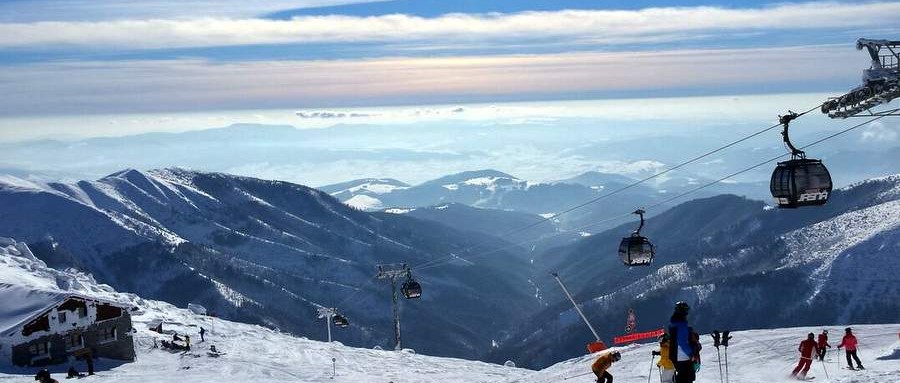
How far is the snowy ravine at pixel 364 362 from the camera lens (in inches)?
1567

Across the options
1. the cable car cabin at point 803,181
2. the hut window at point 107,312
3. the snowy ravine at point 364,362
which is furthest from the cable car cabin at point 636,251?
the hut window at point 107,312

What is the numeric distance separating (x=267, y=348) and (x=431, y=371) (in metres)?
16.7

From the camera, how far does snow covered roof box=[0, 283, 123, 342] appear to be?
63331 mm

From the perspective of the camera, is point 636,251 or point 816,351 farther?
point 636,251

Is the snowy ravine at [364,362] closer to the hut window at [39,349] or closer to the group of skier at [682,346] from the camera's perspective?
the hut window at [39,349]

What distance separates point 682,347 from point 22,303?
62.7 meters

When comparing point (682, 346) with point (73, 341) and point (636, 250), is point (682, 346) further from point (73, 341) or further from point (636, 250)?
point (73, 341)

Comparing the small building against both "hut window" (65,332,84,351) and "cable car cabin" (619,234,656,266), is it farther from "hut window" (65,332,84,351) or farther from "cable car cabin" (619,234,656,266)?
"cable car cabin" (619,234,656,266)

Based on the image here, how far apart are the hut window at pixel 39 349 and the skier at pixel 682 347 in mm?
55509

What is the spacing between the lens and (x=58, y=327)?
2581 inches

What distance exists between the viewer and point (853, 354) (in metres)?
36.0

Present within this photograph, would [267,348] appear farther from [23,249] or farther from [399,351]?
[23,249]

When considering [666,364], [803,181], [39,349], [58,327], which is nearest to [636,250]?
[803,181]

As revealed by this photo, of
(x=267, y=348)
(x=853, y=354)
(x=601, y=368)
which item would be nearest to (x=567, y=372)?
(x=853, y=354)
